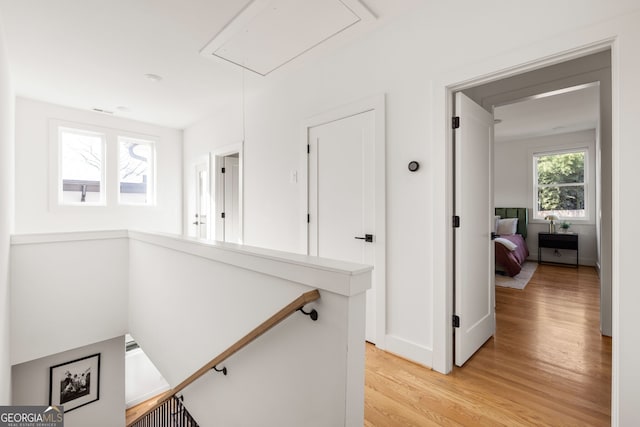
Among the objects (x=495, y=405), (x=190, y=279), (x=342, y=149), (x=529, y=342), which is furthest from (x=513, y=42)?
(x=190, y=279)

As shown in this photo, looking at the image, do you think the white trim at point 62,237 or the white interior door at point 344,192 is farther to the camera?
the white trim at point 62,237

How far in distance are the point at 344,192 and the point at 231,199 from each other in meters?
3.05

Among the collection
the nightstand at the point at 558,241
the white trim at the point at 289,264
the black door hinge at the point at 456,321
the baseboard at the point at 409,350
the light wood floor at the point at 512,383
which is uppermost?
the white trim at the point at 289,264

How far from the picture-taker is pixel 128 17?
94.0 inches

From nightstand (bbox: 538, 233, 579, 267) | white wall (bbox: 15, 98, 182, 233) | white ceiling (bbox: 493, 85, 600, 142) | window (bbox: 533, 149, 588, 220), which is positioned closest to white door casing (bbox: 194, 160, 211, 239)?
white wall (bbox: 15, 98, 182, 233)

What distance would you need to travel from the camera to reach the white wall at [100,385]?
3.41m

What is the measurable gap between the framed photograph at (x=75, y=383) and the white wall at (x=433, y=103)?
314cm

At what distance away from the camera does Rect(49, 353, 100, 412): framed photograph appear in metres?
3.54

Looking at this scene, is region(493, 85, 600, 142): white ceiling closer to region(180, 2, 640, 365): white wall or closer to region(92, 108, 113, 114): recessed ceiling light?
region(180, 2, 640, 365): white wall

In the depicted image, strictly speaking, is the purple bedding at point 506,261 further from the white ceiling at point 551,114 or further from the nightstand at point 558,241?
the white ceiling at point 551,114

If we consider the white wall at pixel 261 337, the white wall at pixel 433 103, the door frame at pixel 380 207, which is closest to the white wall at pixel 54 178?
the white wall at pixel 261 337

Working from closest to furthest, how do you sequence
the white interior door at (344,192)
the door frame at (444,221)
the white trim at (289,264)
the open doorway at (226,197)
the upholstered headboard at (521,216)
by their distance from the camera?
the white trim at (289,264)
the door frame at (444,221)
the white interior door at (344,192)
the open doorway at (226,197)
the upholstered headboard at (521,216)

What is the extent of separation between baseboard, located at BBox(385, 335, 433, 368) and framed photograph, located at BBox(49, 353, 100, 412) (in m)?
3.93

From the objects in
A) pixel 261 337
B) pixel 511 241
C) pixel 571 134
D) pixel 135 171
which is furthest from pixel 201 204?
pixel 571 134
